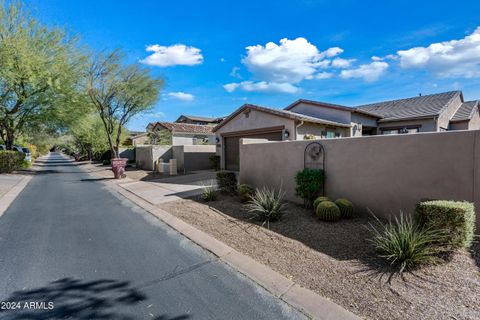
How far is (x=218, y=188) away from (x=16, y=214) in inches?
243

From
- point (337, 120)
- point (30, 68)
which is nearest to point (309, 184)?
point (337, 120)

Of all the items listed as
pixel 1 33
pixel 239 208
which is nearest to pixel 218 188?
pixel 239 208

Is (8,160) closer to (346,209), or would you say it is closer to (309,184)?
(309,184)

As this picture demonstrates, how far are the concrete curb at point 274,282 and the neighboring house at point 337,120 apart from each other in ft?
27.8

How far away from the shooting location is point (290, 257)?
12.9 ft

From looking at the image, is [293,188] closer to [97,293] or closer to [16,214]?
[97,293]

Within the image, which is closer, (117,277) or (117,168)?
(117,277)

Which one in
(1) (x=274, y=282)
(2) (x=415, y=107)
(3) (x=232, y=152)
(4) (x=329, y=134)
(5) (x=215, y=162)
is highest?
(2) (x=415, y=107)

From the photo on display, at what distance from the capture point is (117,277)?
11.1 ft

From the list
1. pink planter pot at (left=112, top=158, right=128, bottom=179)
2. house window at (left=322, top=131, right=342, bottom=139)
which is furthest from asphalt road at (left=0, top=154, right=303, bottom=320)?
house window at (left=322, top=131, right=342, bottom=139)

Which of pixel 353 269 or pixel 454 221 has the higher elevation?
pixel 454 221

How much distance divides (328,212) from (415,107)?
17.2 meters

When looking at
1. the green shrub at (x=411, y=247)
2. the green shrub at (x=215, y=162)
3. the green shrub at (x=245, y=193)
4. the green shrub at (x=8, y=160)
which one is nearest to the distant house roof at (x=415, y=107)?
the green shrub at (x=215, y=162)

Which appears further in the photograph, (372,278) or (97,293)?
(372,278)
